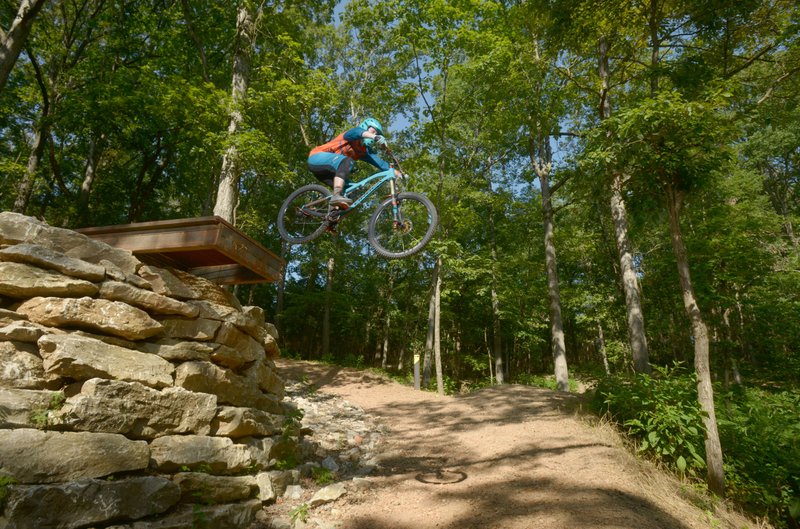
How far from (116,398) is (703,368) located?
682 cm

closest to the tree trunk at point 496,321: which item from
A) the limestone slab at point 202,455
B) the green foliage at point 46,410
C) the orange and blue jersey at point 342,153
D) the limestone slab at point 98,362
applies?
the orange and blue jersey at point 342,153

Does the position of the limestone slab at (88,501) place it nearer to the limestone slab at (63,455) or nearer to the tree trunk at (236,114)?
the limestone slab at (63,455)

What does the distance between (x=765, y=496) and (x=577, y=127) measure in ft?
47.5

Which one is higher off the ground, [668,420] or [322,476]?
[668,420]

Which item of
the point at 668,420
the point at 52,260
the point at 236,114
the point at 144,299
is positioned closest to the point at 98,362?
the point at 144,299

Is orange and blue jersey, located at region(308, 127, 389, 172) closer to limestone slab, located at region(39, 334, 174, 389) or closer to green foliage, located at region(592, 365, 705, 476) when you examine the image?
limestone slab, located at region(39, 334, 174, 389)

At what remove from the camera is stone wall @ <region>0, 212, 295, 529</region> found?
9.46ft

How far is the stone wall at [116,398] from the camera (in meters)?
2.88

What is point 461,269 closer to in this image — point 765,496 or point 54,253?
point 765,496

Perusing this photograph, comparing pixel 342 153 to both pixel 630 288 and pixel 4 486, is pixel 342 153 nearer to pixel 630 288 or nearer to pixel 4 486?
pixel 4 486

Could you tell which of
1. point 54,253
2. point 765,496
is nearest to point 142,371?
point 54,253

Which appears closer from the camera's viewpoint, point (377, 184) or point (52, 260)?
point (52, 260)

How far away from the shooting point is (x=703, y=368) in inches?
207

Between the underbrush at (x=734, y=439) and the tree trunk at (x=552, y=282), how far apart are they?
20.4 ft
